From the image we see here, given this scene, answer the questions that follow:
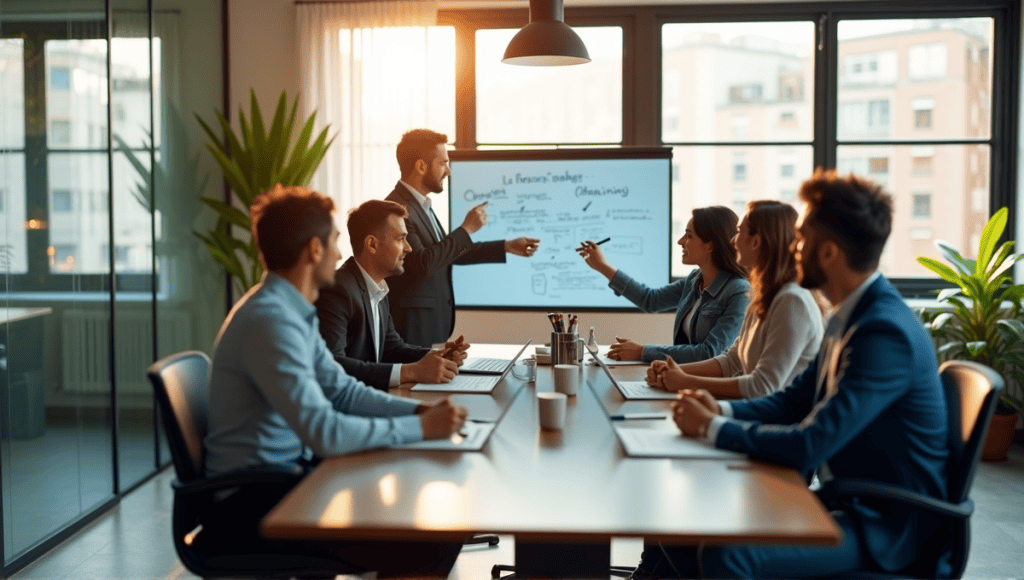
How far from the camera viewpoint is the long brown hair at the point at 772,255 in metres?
2.40

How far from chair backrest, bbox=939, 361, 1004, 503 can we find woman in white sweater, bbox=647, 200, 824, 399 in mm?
439

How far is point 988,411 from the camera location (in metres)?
1.73

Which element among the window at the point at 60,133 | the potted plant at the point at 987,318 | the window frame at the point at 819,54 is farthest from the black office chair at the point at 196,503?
the potted plant at the point at 987,318

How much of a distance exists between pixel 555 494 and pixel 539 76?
13.1 feet

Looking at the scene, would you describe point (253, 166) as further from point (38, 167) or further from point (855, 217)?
point (855, 217)

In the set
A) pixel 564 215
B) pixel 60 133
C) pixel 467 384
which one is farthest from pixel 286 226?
pixel 564 215

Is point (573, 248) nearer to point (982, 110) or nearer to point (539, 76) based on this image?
point (539, 76)

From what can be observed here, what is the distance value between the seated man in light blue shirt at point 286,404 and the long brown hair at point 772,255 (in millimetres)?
1048

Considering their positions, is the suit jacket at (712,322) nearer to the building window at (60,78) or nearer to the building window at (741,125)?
the building window at (741,125)

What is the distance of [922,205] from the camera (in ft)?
16.5

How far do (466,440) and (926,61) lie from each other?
174 inches

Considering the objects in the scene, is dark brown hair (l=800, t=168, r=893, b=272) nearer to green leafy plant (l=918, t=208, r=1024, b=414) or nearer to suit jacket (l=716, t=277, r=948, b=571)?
suit jacket (l=716, t=277, r=948, b=571)

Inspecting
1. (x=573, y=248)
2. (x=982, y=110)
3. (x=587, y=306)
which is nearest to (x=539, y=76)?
(x=573, y=248)

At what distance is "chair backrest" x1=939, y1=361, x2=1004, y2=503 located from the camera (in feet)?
5.67
